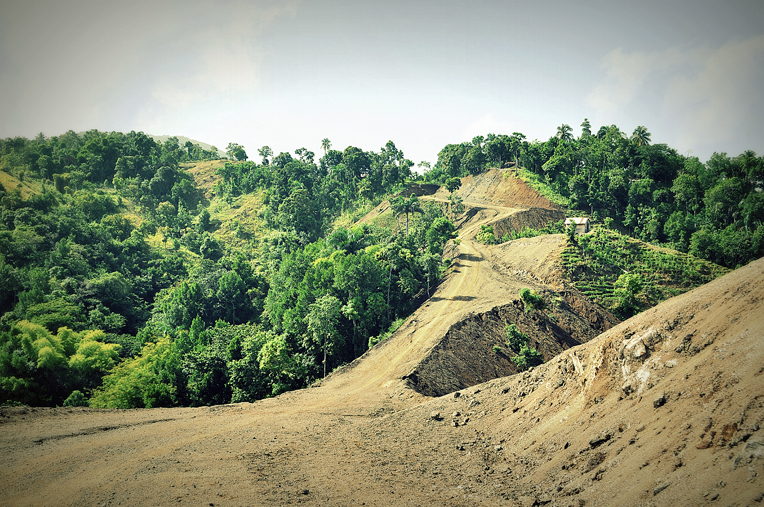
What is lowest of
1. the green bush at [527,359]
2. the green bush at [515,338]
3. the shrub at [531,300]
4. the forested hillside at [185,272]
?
the green bush at [527,359]

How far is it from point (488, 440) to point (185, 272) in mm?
80405

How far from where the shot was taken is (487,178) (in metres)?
110

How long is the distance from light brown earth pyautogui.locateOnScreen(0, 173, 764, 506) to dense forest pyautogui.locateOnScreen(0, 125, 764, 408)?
47.3ft

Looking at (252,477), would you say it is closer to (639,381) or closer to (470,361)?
(639,381)

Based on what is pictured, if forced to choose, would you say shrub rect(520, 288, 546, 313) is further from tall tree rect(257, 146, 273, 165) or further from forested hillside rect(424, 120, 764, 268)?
tall tree rect(257, 146, 273, 165)

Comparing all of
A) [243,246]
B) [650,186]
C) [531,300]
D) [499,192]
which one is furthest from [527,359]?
[243,246]

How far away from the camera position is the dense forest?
4325cm

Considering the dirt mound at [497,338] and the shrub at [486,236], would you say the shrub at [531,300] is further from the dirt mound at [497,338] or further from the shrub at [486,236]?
the shrub at [486,236]

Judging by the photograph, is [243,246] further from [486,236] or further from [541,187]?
[541,187]

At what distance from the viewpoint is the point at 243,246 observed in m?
102

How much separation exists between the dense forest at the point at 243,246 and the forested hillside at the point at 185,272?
0.29 meters

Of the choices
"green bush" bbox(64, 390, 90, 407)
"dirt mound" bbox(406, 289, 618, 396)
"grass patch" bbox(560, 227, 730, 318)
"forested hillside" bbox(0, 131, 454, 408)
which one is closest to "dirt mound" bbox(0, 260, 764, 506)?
"dirt mound" bbox(406, 289, 618, 396)

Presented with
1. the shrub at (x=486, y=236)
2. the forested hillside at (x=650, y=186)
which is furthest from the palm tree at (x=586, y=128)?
the shrub at (x=486, y=236)

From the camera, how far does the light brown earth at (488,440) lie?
538 inches
